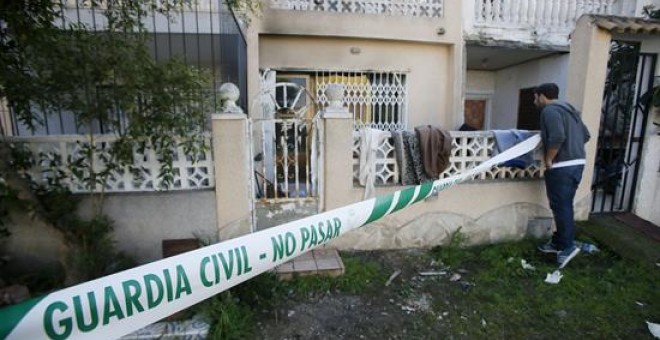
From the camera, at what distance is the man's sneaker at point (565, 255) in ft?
11.5

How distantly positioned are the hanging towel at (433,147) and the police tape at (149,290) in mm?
2171

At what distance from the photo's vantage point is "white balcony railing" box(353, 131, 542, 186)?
368 cm

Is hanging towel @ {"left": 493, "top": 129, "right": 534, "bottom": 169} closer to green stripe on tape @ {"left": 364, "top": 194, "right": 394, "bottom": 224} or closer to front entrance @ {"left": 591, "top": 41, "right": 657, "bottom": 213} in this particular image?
front entrance @ {"left": 591, "top": 41, "right": 657, "bottom": 213}

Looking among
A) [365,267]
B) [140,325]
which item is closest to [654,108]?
[365,267]

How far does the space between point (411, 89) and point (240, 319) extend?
5.28m

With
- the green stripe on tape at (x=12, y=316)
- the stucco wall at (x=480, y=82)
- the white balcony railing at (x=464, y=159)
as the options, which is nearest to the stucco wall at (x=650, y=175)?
the white balcony railing at (x=464, y=159)

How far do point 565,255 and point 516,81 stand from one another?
232 inches

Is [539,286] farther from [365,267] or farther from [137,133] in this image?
[137,133]

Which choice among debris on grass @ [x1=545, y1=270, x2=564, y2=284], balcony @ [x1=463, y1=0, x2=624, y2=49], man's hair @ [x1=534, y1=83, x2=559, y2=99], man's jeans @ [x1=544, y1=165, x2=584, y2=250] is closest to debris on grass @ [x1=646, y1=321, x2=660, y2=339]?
debris on grass @ [x1=545, y1=270, x2=564, y2=284]

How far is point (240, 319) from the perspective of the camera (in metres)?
2.51

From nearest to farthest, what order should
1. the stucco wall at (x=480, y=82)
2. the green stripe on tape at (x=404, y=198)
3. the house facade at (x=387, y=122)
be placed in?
the green stripe on tape at (x=404, y=198) < the house facade at (x=387, y=122) < the stucco wall at (x=480, y=82)

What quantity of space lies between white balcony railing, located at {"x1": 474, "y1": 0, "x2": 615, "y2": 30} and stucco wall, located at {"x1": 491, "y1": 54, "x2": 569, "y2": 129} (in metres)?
0.77

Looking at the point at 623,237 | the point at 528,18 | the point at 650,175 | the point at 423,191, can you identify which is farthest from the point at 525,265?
the point at 528,18

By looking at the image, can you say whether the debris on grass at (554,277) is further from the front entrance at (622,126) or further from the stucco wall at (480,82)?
the stucco wall at (480,82)
